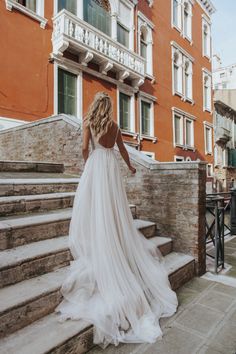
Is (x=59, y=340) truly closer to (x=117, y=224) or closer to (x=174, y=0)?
(x=117, y=224)

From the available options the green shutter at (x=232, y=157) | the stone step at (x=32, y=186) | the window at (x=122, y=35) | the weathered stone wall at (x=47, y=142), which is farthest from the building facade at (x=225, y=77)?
the stone step at (x=32, y=186)

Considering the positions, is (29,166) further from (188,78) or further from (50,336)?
(188,78)

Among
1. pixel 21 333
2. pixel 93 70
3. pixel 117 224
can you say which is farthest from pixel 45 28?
pixel 21 333

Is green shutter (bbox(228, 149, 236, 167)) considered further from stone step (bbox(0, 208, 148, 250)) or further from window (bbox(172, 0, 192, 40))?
stone step (bbox(0, 208, 148, 250))

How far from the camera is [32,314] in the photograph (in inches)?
75.9

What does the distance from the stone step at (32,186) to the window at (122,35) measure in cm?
988

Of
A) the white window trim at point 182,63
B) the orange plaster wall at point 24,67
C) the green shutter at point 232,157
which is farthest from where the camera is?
the green shutter at point 232,157

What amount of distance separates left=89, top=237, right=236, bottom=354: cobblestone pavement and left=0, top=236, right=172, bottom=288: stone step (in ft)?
2.57

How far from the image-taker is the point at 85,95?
9.90 m

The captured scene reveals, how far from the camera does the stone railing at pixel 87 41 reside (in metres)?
8.55

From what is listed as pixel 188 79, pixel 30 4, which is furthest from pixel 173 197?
pixel 188 79

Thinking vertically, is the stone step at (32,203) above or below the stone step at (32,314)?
above

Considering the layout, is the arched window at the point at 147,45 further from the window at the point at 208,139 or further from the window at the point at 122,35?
the window at the point at 208,139


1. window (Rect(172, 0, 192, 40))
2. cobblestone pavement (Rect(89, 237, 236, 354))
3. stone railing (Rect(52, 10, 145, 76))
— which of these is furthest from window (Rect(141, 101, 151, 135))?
cobblestone pavement (Rect(89, 237, 236, 354))
